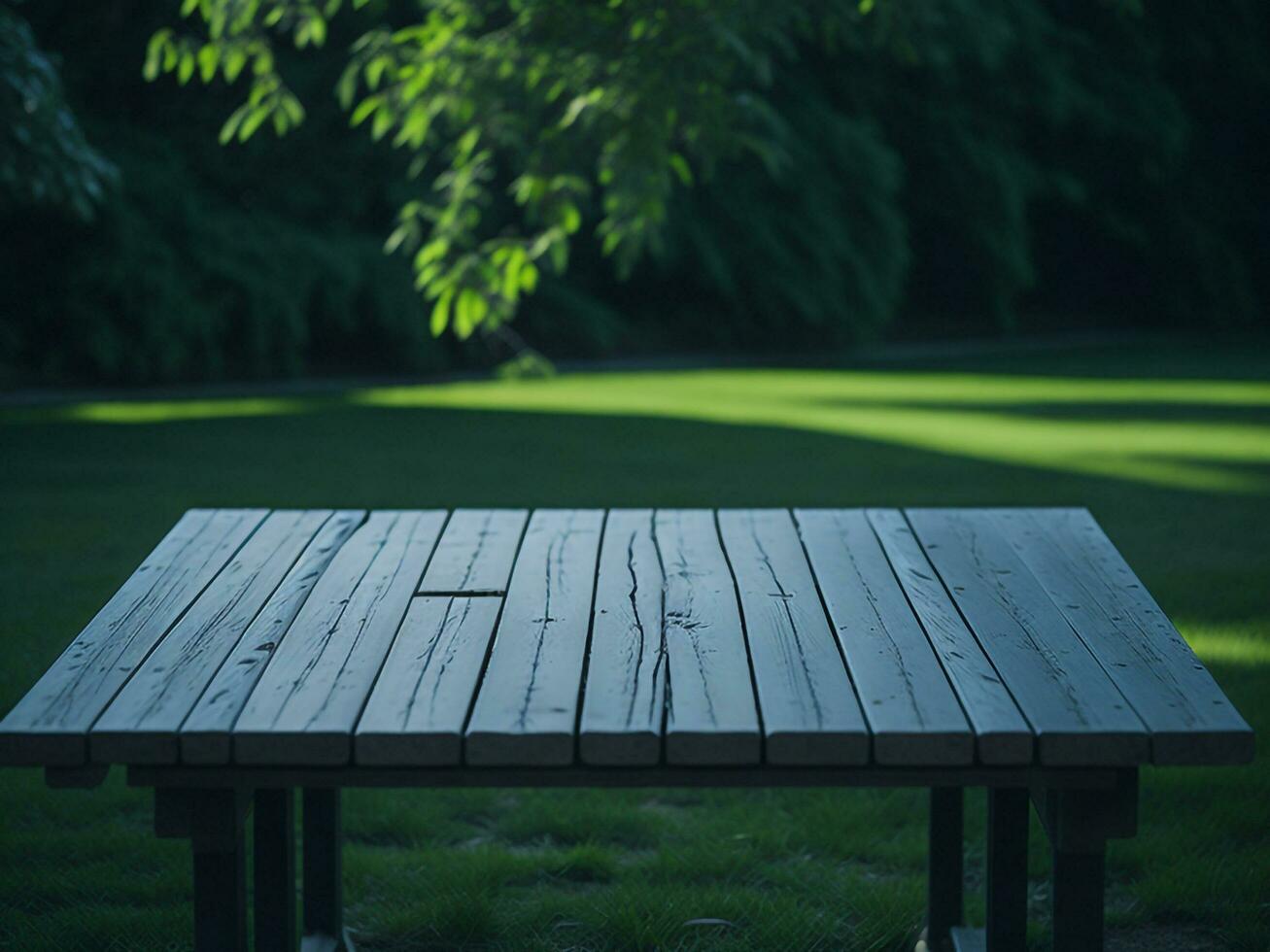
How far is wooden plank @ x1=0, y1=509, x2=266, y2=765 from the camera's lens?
6.84ft

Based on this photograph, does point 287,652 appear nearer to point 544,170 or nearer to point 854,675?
point 854,675

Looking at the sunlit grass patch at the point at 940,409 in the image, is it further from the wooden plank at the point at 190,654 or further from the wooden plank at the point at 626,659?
the wooden plank at the point at 190,654

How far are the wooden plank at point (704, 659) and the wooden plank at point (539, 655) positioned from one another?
0.14 m

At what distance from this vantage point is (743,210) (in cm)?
1988

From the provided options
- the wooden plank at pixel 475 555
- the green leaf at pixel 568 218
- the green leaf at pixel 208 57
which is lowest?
the wooden plank at pixel 475 555

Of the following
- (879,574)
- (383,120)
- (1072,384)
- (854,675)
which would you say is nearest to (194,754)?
(854,675)

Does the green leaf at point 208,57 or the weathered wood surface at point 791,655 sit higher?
the green leaf at point 208,57

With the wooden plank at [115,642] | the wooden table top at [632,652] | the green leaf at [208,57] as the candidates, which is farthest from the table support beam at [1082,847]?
the green leaf at [208,57]

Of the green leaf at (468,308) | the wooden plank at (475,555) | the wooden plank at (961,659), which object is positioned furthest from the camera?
the green leaf at (468,308)

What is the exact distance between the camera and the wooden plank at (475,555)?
2.88 meters

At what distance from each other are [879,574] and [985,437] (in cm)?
898

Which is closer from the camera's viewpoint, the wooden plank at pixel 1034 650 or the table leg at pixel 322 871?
the wooden plank at pixel 1034 650

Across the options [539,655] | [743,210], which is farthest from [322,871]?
[743,210]

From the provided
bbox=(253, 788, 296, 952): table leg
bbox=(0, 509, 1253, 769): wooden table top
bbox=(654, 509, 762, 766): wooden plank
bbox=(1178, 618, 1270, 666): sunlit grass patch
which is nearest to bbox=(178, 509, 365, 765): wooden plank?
bbox=(0, 509, 1253, 769): wooden table top
